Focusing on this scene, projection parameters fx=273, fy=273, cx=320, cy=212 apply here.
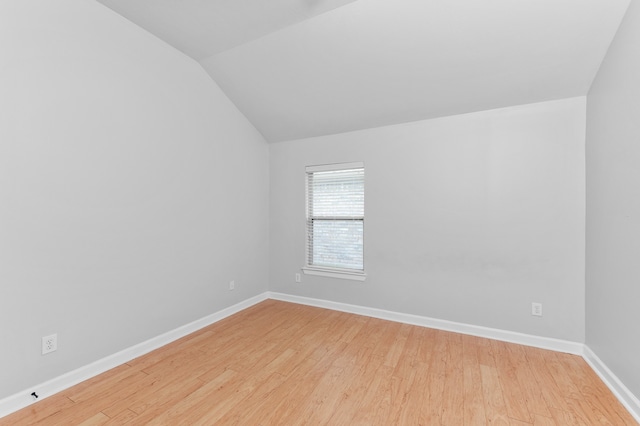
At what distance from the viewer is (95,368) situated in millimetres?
2166

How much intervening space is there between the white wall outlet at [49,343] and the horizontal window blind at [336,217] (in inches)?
103

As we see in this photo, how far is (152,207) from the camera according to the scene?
260 centimetres

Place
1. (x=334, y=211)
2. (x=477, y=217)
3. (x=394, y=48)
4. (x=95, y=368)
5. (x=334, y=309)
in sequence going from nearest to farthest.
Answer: (x=95, y=368) → (x=394, y=48) → (x=477, y=217) → (x=334, y=309) → (x=334, y=211)

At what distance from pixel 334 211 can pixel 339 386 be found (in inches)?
85.5

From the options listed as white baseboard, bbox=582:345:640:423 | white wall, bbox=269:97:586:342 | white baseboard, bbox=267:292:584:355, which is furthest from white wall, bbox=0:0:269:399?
white baseboard, bbox=582:345:640:423

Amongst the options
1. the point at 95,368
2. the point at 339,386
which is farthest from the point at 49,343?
the point at 339,386

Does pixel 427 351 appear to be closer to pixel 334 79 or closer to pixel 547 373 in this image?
pixel 547 373

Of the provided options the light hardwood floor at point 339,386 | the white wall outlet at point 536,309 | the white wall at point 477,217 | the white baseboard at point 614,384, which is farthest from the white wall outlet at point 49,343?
the white wall outlet at point 536,309

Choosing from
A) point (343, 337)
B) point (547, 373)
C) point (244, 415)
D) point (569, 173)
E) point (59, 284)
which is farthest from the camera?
point (343, 337)

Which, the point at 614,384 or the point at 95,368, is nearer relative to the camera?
the point at 614,384

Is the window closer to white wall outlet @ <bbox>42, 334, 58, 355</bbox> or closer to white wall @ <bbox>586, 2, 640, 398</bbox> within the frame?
white wall @ <bbox>586, 2, 640, 398</bbox>

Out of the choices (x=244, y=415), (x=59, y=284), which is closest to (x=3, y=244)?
(x=59, y=284)

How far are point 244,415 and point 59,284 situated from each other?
64.6 inches

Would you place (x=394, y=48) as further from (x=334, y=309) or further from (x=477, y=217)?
(x=334, y=309)
